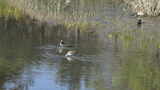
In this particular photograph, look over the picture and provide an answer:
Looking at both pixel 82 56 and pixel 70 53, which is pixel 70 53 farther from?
pixel 82 56

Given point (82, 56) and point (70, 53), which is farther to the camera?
point (82, 56)

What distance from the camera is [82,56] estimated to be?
17.4 meters

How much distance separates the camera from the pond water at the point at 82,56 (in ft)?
47.6

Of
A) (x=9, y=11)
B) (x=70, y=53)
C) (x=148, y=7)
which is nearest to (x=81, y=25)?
(x=9, y=11)

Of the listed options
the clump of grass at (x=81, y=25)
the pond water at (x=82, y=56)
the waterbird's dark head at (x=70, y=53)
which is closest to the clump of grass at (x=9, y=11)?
the pond water at (x=82, y=56)

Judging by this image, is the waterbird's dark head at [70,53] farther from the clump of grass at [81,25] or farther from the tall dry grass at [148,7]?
the tall dry grass at [148,7]

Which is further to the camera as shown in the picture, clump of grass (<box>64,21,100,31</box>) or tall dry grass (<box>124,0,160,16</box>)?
tall dry grass (<box>124,0,160,16</box>)

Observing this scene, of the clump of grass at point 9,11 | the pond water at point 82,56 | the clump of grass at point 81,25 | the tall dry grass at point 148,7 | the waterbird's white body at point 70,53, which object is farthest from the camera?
the tall dry grass at point 148,7

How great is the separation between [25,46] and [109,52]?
262 cm

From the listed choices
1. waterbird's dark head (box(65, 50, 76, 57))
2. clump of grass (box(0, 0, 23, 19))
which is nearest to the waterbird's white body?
waterbird's dark head (box(65, 50, 76, 57))

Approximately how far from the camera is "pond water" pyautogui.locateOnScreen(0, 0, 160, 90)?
1452 centimetres

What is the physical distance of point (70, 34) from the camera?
21.7m

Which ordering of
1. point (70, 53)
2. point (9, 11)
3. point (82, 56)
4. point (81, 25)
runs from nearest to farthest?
point (70, 53)
point (82, 56)
point (81, 25)
point (9, 11)

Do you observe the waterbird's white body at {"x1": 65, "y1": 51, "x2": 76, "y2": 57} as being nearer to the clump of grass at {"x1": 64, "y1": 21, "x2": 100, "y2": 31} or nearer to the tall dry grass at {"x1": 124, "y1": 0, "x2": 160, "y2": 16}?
the clump of grass at {"x1": 64, "y1": 21, "x2": 100, "y2": 31}
